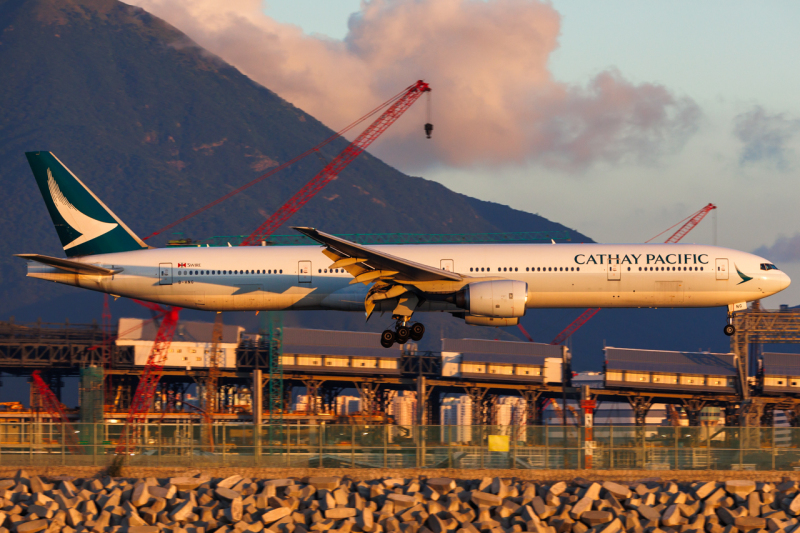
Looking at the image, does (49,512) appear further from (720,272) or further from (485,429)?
(720,272)

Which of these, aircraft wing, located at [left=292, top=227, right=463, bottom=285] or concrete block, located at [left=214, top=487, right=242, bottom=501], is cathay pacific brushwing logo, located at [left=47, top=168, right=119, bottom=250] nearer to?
aircraft wing, located at [left=292, top=227, right=463, bottom=285]

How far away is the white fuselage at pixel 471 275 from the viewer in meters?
42.0

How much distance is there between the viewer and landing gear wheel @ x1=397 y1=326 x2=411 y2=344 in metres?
41.4

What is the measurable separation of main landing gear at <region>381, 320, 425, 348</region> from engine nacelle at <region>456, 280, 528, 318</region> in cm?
269

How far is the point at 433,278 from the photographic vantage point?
4069cm

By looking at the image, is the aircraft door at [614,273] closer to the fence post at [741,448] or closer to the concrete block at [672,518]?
the fence post at [741,448]

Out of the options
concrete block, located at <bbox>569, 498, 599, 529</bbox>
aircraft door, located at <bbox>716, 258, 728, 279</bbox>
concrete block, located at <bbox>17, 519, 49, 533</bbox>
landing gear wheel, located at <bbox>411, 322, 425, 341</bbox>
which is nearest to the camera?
concrete block, located at <bbox>17, 519, 49, 533</bbox>

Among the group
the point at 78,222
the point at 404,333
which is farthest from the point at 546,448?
the point at 78,222

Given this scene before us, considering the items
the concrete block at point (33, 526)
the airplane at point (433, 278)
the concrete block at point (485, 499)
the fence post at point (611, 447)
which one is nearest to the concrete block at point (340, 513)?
the concrete block at point (485, 499)

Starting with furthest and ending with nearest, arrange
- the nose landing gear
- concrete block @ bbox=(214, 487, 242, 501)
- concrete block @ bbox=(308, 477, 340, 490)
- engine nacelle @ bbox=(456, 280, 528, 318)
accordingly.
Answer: the nose landing gear
engine nacelle @ bbox=(456, 280, 528, 318)
concrete block @ bbox=(308, 477, 340, 490)
concrete block @ bbox=(214, 487, 242, 501)

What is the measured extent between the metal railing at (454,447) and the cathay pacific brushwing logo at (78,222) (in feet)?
49.7

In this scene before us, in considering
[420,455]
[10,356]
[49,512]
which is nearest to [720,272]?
[420,455]

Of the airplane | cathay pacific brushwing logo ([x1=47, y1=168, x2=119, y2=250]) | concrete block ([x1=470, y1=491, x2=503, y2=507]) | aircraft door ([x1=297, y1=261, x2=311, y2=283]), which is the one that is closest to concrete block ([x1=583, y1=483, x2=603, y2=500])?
concrete block ([x1=470, y1=491, x2=503, y2=507])

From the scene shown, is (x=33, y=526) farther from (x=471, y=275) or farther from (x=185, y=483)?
(x=471, y=275)
